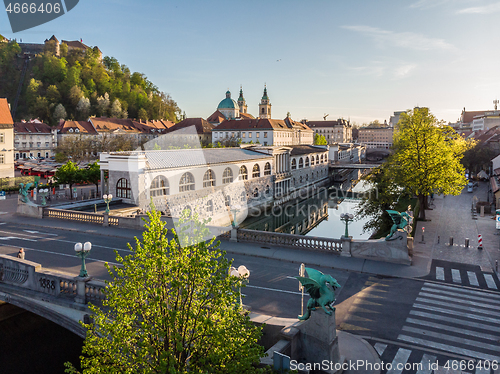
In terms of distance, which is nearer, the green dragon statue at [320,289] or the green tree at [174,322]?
the green tree at [174,322]

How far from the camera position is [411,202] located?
4344cm

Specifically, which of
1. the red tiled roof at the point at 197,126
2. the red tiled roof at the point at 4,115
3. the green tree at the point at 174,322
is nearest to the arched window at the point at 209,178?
the green tree at the point at 174,322

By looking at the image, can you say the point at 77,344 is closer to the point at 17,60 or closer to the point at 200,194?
the point at 200,194

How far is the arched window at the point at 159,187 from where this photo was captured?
34562 mm

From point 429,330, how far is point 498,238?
1816cm

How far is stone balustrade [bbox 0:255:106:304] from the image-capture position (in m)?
12.2

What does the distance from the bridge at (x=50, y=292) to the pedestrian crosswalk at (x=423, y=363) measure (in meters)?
9.11

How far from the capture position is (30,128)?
93.8 meters

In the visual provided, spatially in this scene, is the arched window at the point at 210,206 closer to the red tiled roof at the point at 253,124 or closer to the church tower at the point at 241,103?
the red tiled roof at the point at 253,124

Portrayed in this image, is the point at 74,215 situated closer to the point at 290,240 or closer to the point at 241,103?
the point at 290,240

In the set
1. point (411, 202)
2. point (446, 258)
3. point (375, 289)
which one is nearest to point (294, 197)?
point (411, 202)

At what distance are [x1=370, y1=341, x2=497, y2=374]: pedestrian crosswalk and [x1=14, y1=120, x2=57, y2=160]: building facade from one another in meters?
97.5

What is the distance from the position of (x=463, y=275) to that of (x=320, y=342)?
11868mm

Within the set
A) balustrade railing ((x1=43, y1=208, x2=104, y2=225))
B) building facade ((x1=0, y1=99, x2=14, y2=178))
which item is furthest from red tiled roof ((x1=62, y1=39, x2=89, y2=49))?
balustrade railing ((x1=43, y1=208, x2=104, y2=225))
